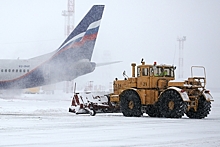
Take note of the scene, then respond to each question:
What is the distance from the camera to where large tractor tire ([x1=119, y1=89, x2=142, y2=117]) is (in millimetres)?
24656

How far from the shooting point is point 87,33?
121ft

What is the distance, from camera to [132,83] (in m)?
25.7

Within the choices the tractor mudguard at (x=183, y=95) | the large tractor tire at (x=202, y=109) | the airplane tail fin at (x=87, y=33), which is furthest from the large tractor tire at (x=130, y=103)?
the airplane tail fin at (x=87, y=33)

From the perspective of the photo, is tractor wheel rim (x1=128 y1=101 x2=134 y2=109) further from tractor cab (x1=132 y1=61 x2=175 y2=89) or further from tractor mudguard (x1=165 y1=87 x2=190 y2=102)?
tractor mudguard (x1=165 y1=87 x2=190 y2=102)

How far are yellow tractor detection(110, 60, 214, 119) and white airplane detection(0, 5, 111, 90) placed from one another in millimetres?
10389

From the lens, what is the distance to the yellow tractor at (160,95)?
23.2 meters

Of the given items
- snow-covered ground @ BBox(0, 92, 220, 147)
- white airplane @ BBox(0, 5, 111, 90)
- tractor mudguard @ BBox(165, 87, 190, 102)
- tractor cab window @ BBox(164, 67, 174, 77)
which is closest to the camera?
snow-covered ground @ BBox(0, 92, 220, 147)

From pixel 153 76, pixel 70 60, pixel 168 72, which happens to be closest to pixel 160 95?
pixel 153 76

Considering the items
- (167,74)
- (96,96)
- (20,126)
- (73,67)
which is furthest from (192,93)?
(73,67)

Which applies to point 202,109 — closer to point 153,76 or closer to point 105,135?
point 153,76

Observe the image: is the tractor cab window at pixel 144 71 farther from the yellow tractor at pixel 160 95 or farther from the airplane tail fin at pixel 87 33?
the airplane tail fin at pixel 87 33

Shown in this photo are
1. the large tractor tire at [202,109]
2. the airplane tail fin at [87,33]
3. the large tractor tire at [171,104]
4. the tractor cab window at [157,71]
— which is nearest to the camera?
the large tractor tire at [171,104]

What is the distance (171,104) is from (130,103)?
2429 millimetres

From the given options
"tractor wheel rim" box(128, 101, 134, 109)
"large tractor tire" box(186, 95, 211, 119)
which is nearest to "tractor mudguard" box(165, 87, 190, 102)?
"large tractor tire" box(186, 95, 211, 119)
